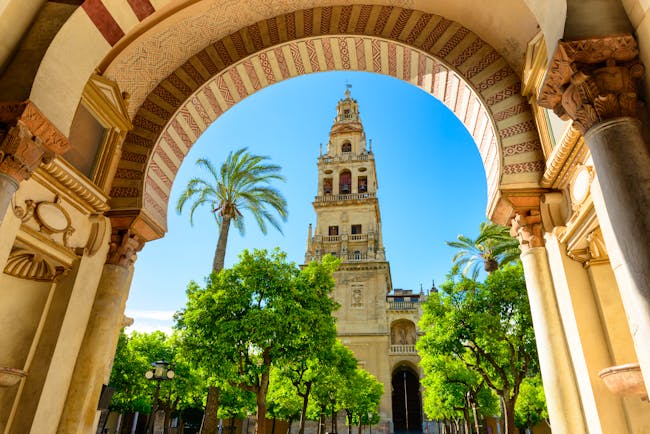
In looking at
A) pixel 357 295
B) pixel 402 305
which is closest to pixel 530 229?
pixel 357 295

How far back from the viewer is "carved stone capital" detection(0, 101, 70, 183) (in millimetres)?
4367

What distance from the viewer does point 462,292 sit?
16859 millimetres

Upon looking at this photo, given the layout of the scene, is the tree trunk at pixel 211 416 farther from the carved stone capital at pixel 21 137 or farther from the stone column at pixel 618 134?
the stone column at pixel 618 134

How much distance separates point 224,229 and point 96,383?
1122cm

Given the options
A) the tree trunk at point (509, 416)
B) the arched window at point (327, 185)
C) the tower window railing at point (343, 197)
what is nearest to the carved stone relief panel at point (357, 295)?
the tower window railing at point (343, 197)

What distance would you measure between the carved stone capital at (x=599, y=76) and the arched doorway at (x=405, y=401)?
41.0 m

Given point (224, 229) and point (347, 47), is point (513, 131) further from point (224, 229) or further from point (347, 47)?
point (224, 229)

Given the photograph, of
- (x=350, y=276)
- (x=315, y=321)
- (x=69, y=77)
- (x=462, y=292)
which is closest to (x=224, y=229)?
(x=315, y=321)

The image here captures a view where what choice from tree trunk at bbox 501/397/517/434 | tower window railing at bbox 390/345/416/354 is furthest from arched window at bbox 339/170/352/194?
tree trunk at bbox 501/397/517/434

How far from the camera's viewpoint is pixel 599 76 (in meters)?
3.72

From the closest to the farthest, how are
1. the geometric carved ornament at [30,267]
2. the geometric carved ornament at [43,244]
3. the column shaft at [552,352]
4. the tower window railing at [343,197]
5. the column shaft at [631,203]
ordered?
1. the column shaft at [631,203]
2. the column shaft at [552,352]
3. the geometric carved ornament at [43,244]
4. the geometric carved ornament at [30,267]
5. the tower window railing at [343,197]

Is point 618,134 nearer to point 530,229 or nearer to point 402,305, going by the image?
point 530,229

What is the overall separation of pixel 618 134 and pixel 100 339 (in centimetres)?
731

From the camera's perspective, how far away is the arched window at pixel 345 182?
154 ft
